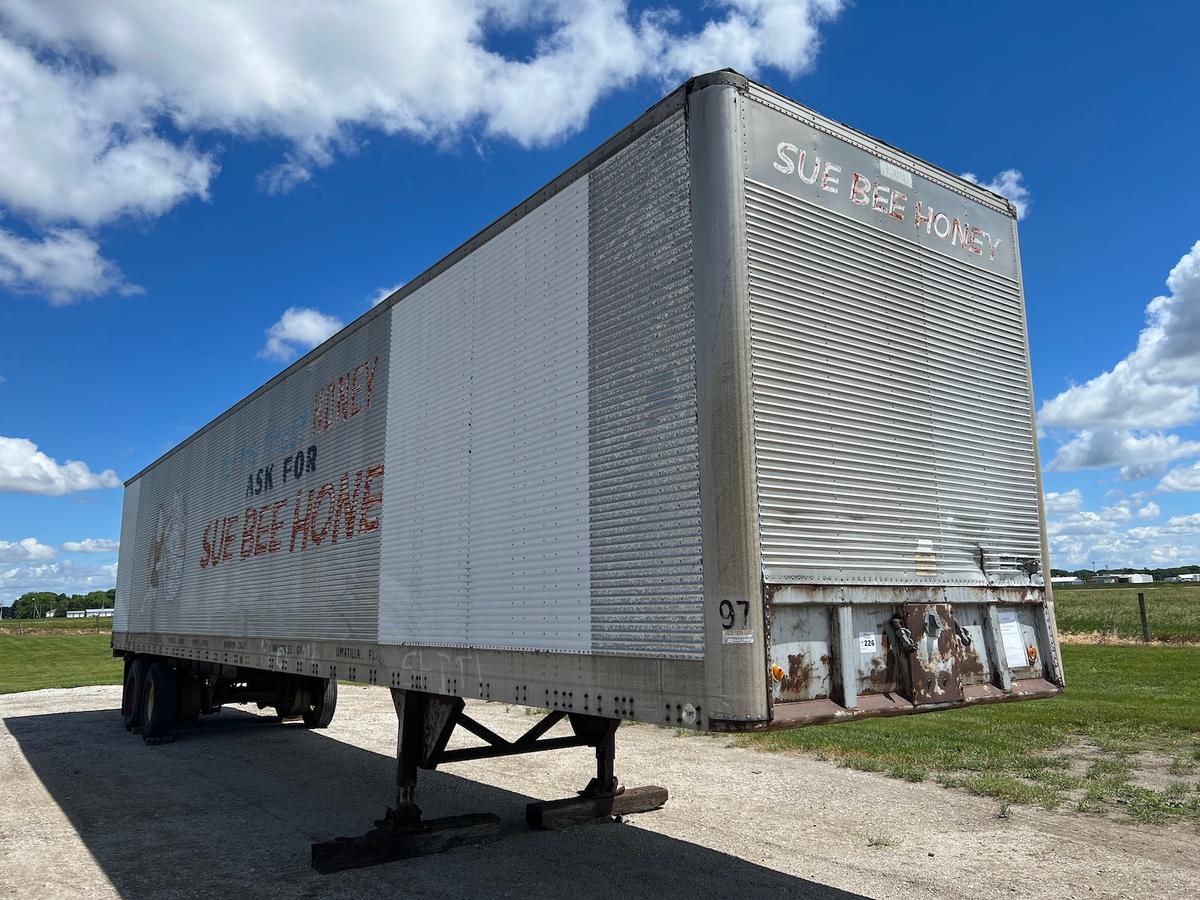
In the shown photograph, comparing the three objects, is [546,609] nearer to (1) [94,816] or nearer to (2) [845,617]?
(2) [845,617]

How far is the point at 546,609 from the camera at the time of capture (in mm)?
4918

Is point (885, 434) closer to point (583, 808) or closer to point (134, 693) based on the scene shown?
point (583, 808)

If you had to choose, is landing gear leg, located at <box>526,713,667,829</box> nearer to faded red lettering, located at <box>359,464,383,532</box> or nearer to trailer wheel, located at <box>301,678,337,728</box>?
faded red lettering, located at <box>359,464,383,532</box>

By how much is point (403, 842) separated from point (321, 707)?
7404 millimetres

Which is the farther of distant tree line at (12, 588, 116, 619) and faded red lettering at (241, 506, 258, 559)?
distant tree line at (12, 588, 116, 619)

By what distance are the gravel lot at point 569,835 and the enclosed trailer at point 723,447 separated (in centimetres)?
157

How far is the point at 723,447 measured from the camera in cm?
393

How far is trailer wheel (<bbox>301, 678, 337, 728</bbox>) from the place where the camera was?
1323cm

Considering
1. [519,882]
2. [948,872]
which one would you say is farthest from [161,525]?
[948,872]

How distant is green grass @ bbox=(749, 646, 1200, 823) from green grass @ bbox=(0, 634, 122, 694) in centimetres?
2032

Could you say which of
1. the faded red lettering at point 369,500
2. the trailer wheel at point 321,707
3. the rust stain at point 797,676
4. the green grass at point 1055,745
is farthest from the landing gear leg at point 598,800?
the trailer wheel at point 321,707

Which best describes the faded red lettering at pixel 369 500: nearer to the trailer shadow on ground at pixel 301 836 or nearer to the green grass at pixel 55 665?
the trailer shadow on ground at pixel 301 836

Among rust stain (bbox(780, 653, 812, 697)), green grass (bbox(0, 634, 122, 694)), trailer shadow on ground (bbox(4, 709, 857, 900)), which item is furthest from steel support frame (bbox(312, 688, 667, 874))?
green grass (bbox(0, 634, 122, 694))

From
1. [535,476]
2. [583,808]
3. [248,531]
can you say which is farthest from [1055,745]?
[248,531]
